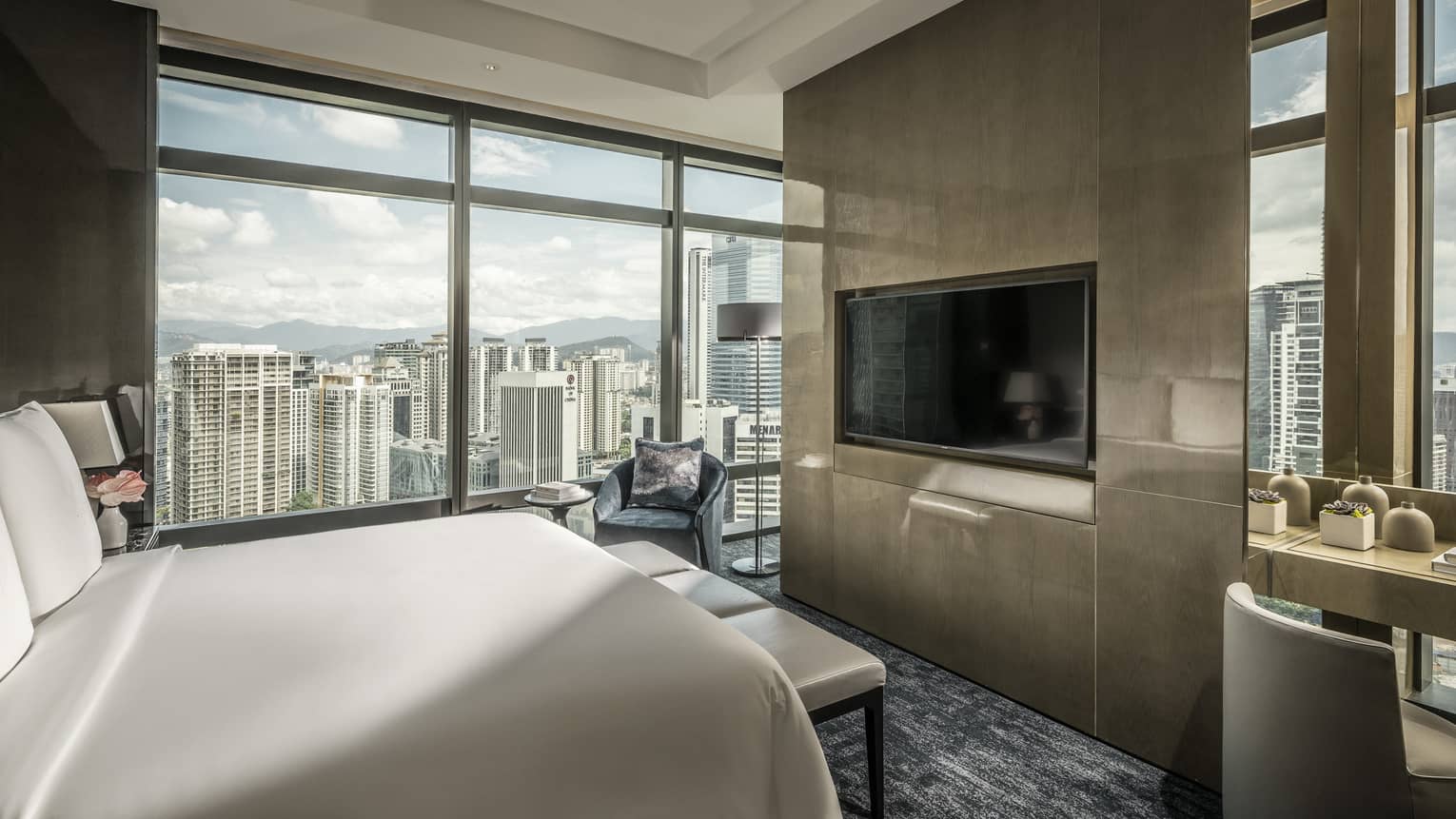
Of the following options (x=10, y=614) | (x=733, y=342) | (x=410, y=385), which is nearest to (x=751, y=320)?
(x=733, y=342)

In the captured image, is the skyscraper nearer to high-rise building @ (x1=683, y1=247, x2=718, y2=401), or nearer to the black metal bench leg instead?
high-rise building @ (x1=683, y1=247, x2=718, y2=401)

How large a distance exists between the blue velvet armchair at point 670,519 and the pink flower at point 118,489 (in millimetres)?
2053

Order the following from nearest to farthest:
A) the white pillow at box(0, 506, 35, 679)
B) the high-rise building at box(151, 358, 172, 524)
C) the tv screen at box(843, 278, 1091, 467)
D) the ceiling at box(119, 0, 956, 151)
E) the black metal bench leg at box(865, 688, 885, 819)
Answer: the white pillow at box(0, 506, 35, 679)
the black metal bench leg at box(865, 688, 885, 819)
the tv screen at box(843, 278, 1091, 467)
the ceiling at box(119, 0, 956, 151)
the high-rise building at box(151, 358, 172, 524)

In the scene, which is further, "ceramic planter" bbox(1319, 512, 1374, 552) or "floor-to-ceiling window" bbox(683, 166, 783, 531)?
"floor-to-ceiling window" bbox(683, 166, 783, 531)

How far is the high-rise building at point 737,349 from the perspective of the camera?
5148mm

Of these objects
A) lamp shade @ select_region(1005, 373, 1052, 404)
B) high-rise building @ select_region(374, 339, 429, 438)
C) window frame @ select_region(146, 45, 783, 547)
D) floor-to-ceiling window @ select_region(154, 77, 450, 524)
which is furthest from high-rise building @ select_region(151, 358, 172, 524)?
lamp shade @ select_region(1005, 373, 1052, 404)

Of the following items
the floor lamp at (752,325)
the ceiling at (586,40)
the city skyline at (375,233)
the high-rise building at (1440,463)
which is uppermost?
the ceiling at (586,40)

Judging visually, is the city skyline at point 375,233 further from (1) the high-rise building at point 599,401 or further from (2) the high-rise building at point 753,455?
(2) the high-rise building at point 753,455

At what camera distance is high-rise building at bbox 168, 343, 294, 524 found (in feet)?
11.5

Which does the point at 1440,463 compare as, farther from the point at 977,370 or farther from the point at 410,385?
the point at 410,385

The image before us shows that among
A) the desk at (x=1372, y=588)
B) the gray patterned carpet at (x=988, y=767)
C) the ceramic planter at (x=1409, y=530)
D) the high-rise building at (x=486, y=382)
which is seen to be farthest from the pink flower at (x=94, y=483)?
the ceramic planter at (x=1409, y=530)

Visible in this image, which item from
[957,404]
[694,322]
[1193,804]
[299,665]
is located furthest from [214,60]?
[1193,804]

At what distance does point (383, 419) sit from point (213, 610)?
91.3 inches

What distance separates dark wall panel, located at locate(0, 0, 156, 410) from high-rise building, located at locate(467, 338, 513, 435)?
4.98 feet
